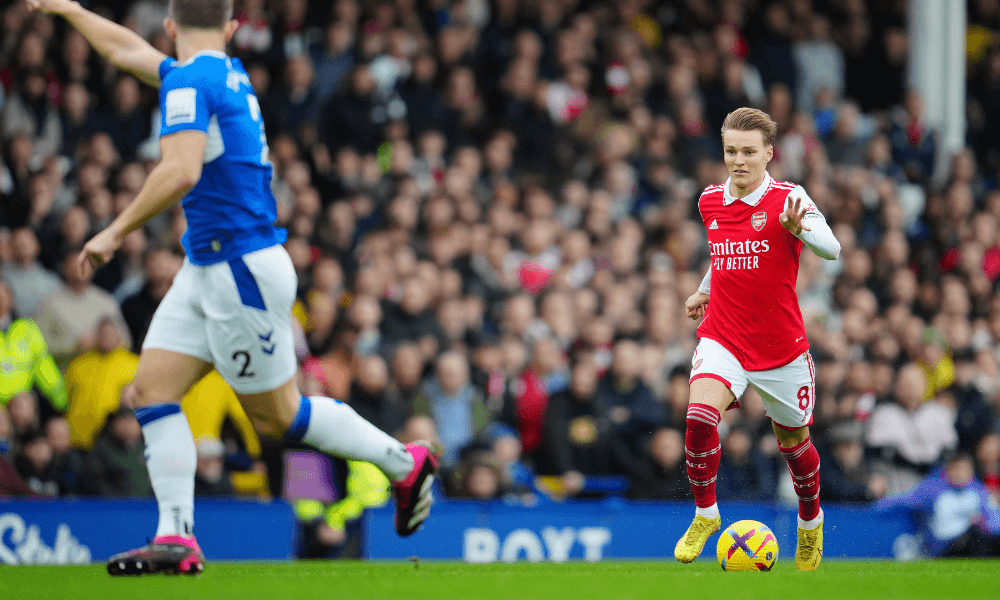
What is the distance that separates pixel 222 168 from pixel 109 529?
13.4 ft

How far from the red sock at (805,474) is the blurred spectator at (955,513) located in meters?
3.59

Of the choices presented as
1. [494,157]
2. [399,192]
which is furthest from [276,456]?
[494,157]

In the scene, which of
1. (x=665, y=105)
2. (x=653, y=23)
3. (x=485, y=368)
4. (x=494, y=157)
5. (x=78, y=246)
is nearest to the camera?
(x=78, y=246)

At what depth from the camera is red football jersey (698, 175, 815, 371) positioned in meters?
5.98

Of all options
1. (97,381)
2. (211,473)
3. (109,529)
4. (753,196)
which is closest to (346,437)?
(753,196)

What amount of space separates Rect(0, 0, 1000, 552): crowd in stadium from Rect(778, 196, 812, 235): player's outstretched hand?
438 cm

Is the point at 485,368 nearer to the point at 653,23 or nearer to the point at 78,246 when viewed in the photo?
the point at 78,246

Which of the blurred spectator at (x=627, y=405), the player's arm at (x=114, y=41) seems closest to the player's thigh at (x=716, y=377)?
the player's arm at (x=114, y=41)

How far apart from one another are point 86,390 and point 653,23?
8693mm

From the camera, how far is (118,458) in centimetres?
915

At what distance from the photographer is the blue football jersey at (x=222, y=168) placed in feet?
16.7

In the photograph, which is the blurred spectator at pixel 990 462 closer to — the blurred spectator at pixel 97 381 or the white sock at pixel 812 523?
the white sock at pixel 812 523

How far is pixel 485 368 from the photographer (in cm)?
1057

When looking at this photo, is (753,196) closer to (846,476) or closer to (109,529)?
(846,476)
